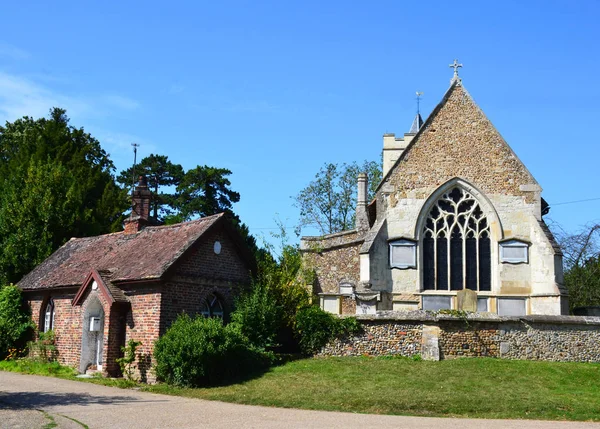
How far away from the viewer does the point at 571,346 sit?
842 inches

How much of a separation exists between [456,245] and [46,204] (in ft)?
63.9

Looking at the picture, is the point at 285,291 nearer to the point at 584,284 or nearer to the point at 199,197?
the point at 584,284

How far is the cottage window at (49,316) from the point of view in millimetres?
26891

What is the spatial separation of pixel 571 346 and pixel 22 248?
24.0 m

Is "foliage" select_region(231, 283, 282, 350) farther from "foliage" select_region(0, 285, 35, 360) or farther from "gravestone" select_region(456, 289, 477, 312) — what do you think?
"foliage" select_region(0, 285, 35, 360)

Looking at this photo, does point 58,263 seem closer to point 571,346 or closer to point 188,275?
point 188,275

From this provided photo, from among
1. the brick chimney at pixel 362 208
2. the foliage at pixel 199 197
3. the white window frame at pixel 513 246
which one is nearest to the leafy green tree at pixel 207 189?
the foliage at pixel 199 197

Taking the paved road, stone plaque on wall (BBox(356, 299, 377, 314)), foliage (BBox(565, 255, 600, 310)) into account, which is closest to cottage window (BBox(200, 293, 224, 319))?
stone plaque on wall (BBox(356, 299, 377, 314))

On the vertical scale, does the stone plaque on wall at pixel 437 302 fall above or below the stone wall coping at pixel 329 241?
below

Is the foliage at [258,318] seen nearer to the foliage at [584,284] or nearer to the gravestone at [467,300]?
the gravestone at [467,300]

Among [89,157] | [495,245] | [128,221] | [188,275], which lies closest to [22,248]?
[128,221]

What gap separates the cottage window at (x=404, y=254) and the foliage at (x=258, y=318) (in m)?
6.31

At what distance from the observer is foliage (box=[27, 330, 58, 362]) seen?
25547 mm

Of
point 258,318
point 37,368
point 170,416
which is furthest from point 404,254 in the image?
point 170,416
